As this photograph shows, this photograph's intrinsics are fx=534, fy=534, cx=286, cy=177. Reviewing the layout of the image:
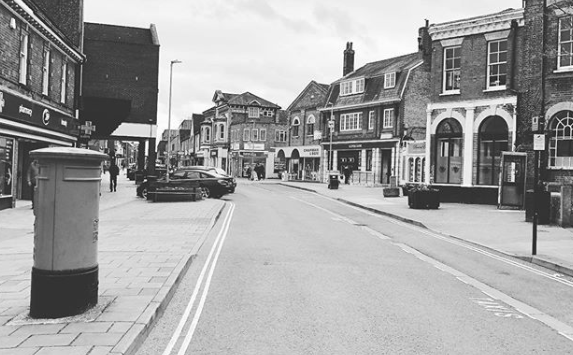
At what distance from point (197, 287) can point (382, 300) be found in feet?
8.69

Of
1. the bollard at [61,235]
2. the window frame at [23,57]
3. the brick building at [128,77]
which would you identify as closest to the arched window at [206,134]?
the brick building at [128,77]

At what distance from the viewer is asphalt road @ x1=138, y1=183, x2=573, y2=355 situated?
5.38 metres

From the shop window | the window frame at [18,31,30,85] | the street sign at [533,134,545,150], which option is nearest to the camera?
the street sign at [533,134,545,150]

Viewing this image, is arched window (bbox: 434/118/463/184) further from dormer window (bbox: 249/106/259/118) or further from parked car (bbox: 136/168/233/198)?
dormer window (bbox: 249/106/259/118)

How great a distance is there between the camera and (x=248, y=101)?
72688 mm

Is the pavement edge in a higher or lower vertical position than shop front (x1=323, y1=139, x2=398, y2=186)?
lower

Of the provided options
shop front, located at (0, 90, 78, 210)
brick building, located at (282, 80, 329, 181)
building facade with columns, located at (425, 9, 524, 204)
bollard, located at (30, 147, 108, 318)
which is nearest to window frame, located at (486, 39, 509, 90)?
building facade with columns, located at (425, 9, 524, 204)

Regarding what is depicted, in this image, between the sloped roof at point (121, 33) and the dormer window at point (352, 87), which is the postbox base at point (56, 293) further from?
the dormer window at point (352, 87)

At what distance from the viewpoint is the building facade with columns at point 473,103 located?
24.9 m

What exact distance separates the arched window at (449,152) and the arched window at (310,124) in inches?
1132

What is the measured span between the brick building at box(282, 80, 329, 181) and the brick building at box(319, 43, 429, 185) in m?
1.99

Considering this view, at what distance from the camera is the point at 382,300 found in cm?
714

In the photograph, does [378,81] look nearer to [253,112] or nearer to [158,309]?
[253,112]

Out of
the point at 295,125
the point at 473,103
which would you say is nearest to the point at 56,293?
the point at 473,103
